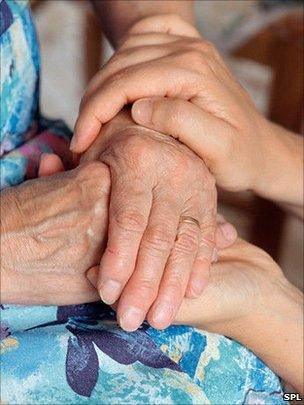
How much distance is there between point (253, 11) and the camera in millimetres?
2043

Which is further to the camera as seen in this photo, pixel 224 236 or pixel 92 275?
pixel 224 236

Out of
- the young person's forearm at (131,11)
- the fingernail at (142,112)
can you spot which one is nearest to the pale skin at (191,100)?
the fingernail at (142,112)

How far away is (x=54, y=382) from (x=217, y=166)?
14.1 inches

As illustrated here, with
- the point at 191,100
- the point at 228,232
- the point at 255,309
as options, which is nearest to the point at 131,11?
the point at 191,100

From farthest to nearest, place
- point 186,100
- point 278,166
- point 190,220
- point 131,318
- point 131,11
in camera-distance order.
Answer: point 131,11, point 278,166, point 186,100, point 190,220, point 131,318

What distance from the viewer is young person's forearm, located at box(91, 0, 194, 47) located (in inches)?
44.2

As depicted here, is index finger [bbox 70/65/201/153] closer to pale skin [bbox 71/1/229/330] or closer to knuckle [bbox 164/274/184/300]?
pale skin [bbox 71/1/229/330]

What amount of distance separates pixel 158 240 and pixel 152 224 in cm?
2

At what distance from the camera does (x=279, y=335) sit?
34.0 inches

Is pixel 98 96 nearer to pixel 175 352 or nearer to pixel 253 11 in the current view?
pixel 175 352

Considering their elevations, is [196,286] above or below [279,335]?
above

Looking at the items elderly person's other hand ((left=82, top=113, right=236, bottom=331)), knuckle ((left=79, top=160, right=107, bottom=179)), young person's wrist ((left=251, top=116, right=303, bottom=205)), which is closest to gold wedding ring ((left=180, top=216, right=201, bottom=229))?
elderly person's other hand ((left=82, top=113, right=236, bottom=331))

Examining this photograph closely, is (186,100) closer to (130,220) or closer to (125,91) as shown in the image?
(125,91)

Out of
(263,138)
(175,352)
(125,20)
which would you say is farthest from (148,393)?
(125,20)
